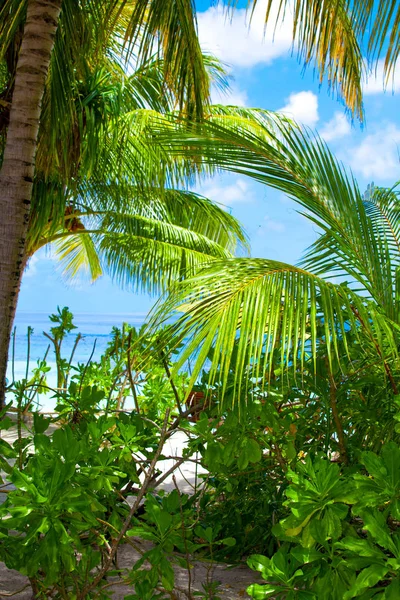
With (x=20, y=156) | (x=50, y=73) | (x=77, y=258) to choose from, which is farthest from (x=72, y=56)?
(x=77, y=258)

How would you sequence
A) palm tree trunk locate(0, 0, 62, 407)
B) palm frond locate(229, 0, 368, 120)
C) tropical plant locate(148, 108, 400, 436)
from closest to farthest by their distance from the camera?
tropical plant locate(148, 108, 400, 436)
palm tree trunk locate(0, 0, 62, 407)
palm frond locate(229, 0, 368, 120)

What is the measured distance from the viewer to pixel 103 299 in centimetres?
10294

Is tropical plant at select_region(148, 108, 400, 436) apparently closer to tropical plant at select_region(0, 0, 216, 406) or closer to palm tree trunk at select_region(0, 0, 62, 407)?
tropical plant at select_region(0, 0, 216, 406)

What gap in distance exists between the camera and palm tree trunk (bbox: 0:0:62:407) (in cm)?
322

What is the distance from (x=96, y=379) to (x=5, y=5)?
2.73 meters

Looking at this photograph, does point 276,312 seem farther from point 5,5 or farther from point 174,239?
point 174,239

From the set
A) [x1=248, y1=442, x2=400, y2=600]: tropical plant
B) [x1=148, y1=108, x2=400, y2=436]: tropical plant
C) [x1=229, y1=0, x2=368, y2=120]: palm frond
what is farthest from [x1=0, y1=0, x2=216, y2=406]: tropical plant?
[x1=248, y1=442, x2=400, y2=600]: tropical plant

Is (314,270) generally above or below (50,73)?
below

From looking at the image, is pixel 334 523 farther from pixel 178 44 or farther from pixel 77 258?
pixel 77 258

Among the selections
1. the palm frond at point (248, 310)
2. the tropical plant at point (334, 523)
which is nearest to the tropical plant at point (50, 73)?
the palm frond at point (248, 310)

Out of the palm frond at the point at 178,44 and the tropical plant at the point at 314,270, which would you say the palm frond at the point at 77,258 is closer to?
the palm frond at the point at 178,44

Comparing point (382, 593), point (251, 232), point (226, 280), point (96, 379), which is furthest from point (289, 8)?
point (251, 232)

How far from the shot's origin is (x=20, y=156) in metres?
3.26

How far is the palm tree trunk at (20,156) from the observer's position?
3219 mm
